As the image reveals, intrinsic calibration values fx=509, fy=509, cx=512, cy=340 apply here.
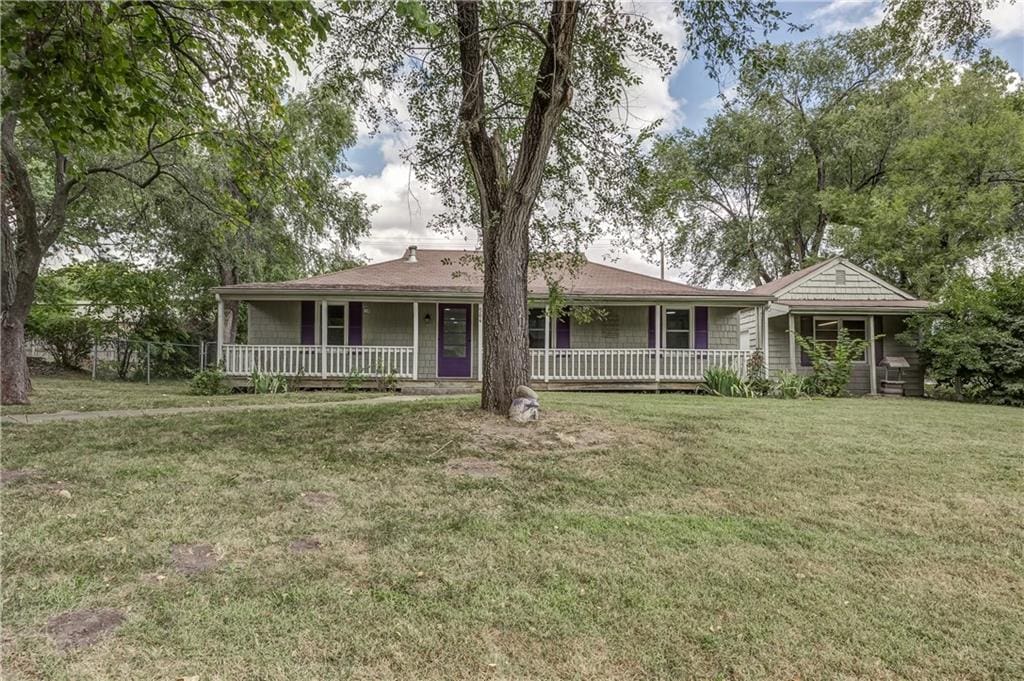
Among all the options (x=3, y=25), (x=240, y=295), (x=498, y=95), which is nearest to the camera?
(x=3, y=25)

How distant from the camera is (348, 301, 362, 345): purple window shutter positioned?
44.0 ft

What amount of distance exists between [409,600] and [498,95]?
24.9 ft

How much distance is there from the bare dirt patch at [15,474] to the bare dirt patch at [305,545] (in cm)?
279

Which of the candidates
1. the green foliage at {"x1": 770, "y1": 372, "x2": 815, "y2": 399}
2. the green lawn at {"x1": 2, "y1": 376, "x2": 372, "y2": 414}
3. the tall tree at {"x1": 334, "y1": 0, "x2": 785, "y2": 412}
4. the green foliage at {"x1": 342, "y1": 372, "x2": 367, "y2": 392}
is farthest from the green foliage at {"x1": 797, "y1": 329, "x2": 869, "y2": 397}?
the green lawn at {"x1": 2, "y1": 376, "x2": 372, "y2": 414}

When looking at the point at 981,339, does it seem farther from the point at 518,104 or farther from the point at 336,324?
the point at 336,324

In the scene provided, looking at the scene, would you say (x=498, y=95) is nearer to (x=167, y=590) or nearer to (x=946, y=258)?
(x=167, y=590)

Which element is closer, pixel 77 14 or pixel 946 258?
pixel 77 14

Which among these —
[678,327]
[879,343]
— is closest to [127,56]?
[678,327]

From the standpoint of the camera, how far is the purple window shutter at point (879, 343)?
49.0 ft

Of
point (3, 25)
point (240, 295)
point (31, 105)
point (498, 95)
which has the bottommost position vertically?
point (240, 295)

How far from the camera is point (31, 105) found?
4.77 meters

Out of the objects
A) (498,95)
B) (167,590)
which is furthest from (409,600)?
(498,95)

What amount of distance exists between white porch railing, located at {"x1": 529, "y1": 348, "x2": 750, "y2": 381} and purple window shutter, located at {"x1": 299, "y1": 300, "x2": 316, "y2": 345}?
584cm

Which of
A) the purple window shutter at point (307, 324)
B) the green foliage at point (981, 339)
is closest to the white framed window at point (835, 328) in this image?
the green foliage at point (981, 339)
